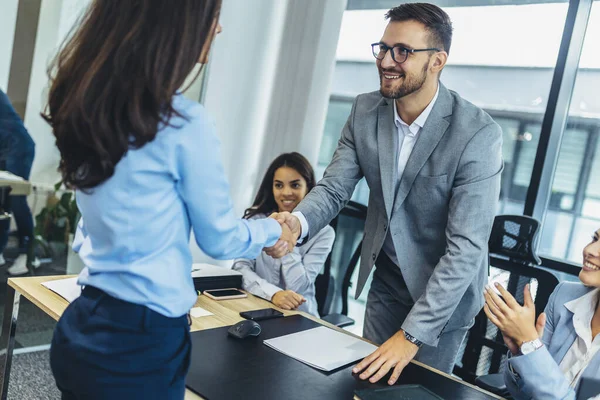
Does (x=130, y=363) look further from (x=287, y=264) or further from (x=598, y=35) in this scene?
(x=598, y=35)

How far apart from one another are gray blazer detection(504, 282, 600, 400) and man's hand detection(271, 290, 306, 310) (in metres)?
0.81

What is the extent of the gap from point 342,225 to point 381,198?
1.69 meters

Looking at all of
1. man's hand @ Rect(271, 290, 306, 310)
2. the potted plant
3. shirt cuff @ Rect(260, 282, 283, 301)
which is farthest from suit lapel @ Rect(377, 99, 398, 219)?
the potted plant

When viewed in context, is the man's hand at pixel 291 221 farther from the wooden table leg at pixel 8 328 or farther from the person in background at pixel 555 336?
the wooden table leg at pixel 8 328

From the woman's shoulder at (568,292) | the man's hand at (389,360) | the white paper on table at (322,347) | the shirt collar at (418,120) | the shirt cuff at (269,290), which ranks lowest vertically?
the shirt cuff at (269,290)

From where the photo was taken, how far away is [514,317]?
140 cm

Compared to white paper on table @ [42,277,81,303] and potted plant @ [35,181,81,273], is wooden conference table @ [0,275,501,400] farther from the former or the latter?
potted plant @ [35,181,81,273]

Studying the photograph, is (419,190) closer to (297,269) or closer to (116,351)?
(297,269)

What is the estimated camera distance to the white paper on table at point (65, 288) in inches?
68.1

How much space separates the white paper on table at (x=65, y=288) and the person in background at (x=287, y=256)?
775 mm

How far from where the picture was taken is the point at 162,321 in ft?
3.18

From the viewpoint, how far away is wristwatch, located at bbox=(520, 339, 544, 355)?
138 cm

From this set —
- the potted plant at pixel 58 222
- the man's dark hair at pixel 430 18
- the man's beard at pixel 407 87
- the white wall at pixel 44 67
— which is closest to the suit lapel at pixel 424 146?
the man's beard at pixel 407 87

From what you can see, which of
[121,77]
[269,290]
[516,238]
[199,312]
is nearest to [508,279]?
[516,238]
